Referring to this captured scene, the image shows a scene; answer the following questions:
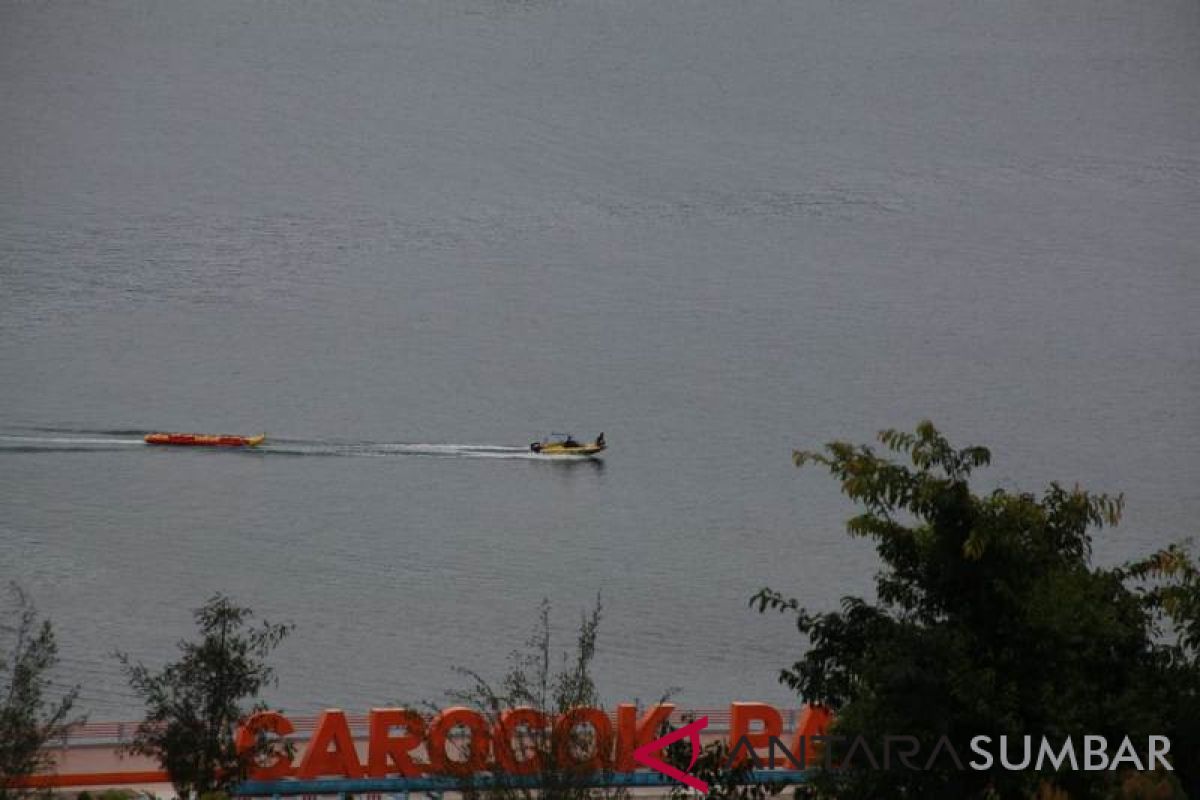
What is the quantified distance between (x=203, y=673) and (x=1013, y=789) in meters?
19.0

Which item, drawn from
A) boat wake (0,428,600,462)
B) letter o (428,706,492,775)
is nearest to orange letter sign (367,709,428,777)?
letter o (428,706,492,775)

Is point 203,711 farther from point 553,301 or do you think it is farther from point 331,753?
point 553,301

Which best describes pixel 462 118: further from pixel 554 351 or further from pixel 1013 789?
pixel 1013 789

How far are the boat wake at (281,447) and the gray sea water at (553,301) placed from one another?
1.00 ft

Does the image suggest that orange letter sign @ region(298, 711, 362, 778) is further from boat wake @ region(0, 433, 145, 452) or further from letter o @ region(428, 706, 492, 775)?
boat wake @ region(0, 433, 145, 452)

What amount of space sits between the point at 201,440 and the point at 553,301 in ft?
80.9

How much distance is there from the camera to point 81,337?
95.2 metres

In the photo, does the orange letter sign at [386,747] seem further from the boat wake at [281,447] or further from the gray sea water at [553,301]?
the boat wake at [281,447]

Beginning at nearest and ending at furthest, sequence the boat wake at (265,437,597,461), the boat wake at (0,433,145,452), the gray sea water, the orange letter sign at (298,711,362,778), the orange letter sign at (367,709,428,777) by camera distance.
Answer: the orange letter sign at (367,709,428,777)
the orange letter sign at (298,711,362,778)
the gray sea water
the boat wake at (0,433,145,452)
the boat wake at (265,437,597,461)

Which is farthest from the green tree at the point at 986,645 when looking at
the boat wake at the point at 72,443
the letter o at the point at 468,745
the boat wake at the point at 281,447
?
the boat wake at the point at 72,443

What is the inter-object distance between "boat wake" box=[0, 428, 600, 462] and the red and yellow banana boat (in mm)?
220

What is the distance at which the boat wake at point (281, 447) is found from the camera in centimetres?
8406

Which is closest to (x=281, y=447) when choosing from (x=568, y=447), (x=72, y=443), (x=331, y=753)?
(x=72, y=443)

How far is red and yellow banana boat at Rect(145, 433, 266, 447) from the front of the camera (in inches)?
3327
